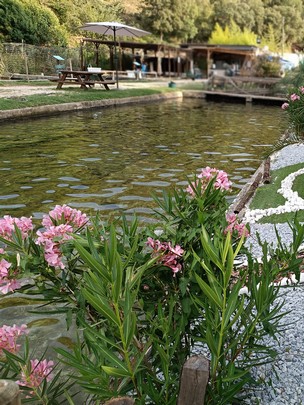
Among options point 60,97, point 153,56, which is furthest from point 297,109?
point 153,56

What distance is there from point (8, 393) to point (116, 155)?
9.51 meters

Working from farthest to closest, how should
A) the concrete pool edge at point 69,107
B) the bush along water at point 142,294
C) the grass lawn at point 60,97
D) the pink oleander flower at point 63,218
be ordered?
the grass lawn at point 60,97
the concrete pool edge at point 69,107
the pink oleander flower at point 63,218
the bush along water at point 142,294

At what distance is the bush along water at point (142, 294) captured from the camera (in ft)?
5.70

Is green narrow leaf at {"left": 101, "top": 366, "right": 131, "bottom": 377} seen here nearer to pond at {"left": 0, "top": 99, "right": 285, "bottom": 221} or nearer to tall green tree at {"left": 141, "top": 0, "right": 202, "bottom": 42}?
pond at {"left": 0, "top": 99, "right": 285, "bottom": 221}

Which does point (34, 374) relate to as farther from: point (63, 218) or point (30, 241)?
point (63, 218)

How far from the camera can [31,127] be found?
14.2 m

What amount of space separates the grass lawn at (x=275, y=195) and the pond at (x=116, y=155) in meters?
0.42

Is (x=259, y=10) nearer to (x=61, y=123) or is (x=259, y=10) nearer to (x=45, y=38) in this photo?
(x=45, y=38)

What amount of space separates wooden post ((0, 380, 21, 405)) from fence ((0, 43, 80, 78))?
1021 inches

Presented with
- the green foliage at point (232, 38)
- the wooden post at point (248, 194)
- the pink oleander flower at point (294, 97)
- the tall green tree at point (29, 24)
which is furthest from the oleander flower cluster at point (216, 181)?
the green foliage at point (232, 38)

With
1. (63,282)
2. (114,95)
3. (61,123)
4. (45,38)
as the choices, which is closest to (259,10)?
(45,38)

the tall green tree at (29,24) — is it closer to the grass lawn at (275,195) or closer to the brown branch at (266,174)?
the brown branch at (266,174)

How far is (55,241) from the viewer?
1.98 meters

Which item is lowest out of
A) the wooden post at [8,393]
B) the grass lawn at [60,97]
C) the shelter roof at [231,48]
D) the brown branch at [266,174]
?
the brown branch at [266,174]
